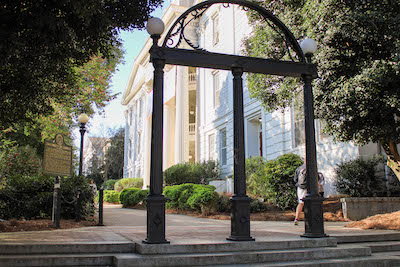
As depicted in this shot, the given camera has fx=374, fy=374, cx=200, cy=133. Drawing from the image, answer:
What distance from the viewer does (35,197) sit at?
10305mm

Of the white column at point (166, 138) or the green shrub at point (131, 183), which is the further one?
the green shrub at point (131, 183)

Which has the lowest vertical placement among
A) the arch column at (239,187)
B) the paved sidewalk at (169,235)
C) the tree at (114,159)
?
the paved sidewalk at (169,235)

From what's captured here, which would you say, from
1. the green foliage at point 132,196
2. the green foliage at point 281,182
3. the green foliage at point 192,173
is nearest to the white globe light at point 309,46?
the green foliage at point 281,182

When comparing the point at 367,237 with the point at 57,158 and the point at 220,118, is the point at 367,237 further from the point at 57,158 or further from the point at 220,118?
the point at 220,118

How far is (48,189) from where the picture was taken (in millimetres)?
10891

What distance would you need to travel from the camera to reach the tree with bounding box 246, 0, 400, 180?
838cm

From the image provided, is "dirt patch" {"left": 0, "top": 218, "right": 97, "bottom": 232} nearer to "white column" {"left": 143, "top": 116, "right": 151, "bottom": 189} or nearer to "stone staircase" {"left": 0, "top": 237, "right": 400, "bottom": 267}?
"stone staircase" {"left": 0, "top": 237, "right": 400, "bottom": 267}

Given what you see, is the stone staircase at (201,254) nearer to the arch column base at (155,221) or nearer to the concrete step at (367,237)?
the arch column base at (155,221)

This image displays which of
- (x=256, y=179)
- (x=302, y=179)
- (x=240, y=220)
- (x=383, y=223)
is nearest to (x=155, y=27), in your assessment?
(x=240, y=220)

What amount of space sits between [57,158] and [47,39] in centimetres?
423

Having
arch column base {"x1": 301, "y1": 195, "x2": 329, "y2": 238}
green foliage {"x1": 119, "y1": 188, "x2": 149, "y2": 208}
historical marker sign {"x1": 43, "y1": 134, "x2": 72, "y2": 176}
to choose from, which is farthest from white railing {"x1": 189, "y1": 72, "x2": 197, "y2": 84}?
arch column base {"x1": 301, "y1": 195, "x2": 329, "y2": 238}

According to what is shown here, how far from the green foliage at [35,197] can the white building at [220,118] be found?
29.4ft

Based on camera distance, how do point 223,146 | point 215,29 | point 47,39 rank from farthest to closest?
1. point 215,29
2. point 223,146
3. point 47,39

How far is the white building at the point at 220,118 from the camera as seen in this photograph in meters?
15.6
